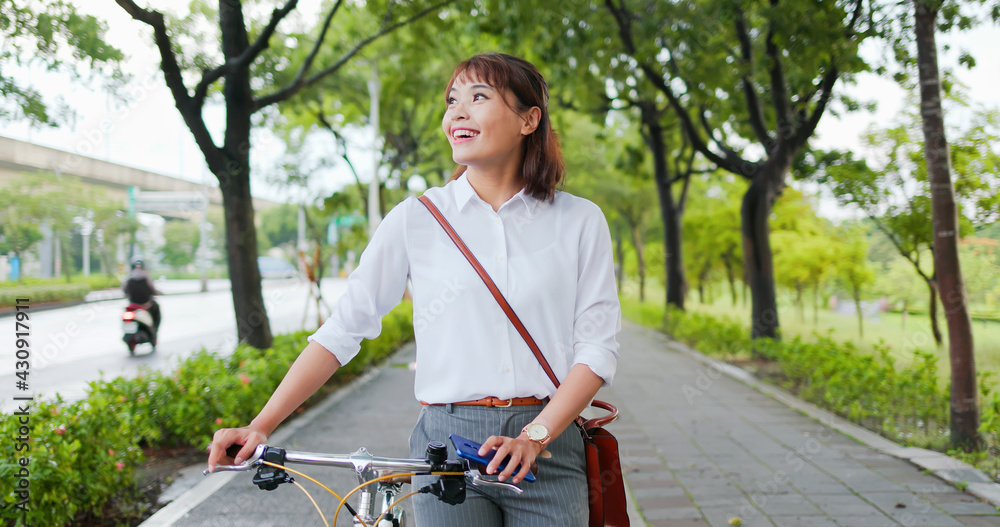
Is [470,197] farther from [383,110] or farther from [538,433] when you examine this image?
[383,110]

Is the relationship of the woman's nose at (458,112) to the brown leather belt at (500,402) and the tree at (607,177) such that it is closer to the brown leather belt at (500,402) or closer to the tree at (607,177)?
the brown leather belt at (500,402)

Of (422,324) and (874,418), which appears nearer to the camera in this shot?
(422,324)

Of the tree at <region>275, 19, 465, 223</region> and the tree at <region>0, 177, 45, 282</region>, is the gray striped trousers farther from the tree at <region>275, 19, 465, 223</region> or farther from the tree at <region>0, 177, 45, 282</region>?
the tree at <region>275, 19, 465, 223</region>

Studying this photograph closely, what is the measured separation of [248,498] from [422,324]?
3.43 meters

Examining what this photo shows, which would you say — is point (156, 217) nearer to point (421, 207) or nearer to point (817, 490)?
point (817, 490)

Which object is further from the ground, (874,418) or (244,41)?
(244,41)

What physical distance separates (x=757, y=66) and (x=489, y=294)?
29.1 feet

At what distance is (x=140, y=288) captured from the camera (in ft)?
35.3

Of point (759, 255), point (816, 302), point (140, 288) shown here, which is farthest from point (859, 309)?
point (140, 288)

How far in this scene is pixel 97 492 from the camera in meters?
3.77

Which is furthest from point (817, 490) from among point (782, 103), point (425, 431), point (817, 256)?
point (817, 256)

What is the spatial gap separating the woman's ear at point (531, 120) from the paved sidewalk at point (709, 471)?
10.5 feet

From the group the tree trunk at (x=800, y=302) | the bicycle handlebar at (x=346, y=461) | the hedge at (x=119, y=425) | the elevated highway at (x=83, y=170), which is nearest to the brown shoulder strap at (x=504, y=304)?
the bicycle handlebar at (x=346, y=461)

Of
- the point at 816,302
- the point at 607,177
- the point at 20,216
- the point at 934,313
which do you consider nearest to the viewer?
the point at 20,216
